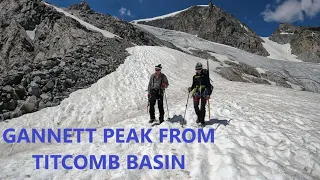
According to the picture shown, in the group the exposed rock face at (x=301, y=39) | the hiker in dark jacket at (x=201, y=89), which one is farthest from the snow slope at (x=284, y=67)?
the exposed rock face at (x=301, y=39)

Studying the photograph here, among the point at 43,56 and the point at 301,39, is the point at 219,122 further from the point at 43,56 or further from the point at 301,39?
the point at 301,39

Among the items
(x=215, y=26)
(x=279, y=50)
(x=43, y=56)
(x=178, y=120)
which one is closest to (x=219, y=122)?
(x=178, y=120)

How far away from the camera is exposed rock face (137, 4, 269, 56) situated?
132 meters

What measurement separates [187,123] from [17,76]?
10974 millimetres

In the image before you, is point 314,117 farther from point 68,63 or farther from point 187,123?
point 68,63

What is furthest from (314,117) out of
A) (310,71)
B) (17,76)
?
(310,71)

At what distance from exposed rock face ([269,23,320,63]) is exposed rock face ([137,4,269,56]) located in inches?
643

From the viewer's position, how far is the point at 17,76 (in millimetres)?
15977

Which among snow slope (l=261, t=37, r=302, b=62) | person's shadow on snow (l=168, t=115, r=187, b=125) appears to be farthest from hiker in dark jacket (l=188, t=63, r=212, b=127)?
snow slope (l=261, t=37, r=302, b=62)

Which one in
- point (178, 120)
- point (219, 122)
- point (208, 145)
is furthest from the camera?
point (178, 120)

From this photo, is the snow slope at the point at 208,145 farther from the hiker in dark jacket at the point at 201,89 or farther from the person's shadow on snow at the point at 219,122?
the hiker in dark jacket at the point at 201,89

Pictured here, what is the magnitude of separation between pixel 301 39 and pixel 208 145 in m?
151

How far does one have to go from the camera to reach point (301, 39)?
454 feet

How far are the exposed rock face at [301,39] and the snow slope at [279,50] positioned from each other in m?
2.55
